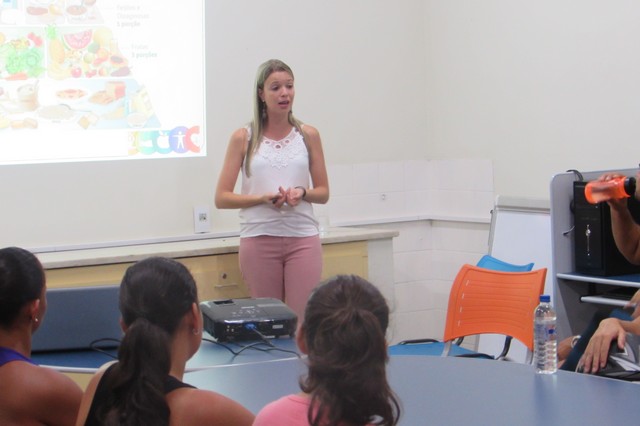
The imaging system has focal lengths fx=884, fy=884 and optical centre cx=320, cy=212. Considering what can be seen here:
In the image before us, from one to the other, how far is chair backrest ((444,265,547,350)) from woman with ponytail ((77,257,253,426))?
71.4 inches

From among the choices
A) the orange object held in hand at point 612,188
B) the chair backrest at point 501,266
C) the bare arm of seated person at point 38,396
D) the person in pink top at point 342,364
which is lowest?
the bare arm of seated person at point 38,396

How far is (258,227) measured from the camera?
13.4 ft

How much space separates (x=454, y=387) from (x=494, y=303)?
4.08 feet

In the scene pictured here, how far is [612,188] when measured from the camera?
3.65 m

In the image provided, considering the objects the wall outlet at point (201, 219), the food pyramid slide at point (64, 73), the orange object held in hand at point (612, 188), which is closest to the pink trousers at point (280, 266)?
the wall outlet at point (201, 219)

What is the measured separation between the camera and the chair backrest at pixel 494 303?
3.44 metres

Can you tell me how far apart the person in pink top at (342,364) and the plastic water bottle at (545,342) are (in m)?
0.98

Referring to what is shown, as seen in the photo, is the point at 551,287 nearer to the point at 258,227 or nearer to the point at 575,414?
the point at 258,227

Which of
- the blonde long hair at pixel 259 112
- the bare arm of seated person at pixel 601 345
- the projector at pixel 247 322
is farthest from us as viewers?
the blonde long hair at pixel 259 112

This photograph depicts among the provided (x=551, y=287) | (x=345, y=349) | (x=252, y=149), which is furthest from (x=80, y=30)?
(x=345, y=349)

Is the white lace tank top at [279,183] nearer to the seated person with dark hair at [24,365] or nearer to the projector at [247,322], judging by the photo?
the projector at [247,322]

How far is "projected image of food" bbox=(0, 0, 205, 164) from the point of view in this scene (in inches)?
175

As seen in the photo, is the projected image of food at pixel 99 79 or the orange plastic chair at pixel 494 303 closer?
the orange plastic chair at pixel 494 303

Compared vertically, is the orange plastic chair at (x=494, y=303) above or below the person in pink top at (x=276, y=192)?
below
